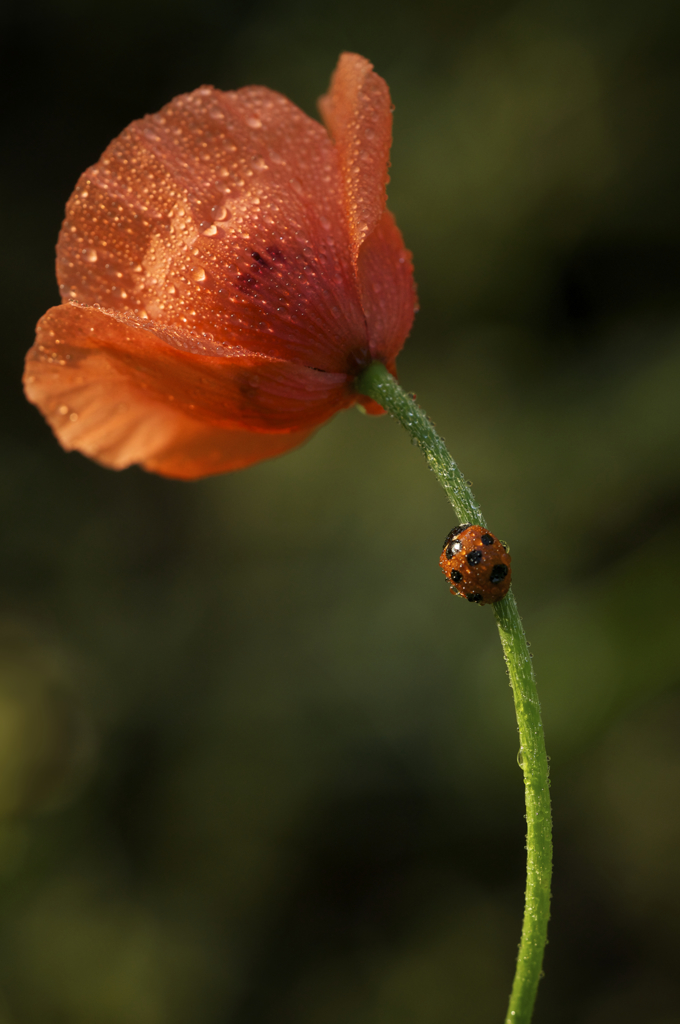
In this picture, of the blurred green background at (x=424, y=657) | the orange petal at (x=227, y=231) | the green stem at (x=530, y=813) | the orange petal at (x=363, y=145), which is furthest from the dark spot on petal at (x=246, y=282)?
the blurred green background at (x=424, y=657)

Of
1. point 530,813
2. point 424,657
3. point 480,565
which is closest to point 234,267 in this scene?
point 480,565

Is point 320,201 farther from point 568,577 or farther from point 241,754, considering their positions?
point 241,754

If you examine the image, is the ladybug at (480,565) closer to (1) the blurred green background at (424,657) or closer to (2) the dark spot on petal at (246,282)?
(2) the dark spot on petal at (246,282)

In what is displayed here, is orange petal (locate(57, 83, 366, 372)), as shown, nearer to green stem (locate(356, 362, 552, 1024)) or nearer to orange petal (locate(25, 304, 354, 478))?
orange petal (locate(25, 304, 354, 478))

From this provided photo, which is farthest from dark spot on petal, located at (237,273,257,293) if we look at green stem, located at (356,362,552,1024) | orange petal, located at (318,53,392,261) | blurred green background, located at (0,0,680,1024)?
blurred green background, located at (0,0,680,1024)

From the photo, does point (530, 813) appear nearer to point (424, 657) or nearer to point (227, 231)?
point (227, 231)

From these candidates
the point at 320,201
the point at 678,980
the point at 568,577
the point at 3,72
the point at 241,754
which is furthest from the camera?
the point at 3,72

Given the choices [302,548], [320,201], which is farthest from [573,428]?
[320,201]
